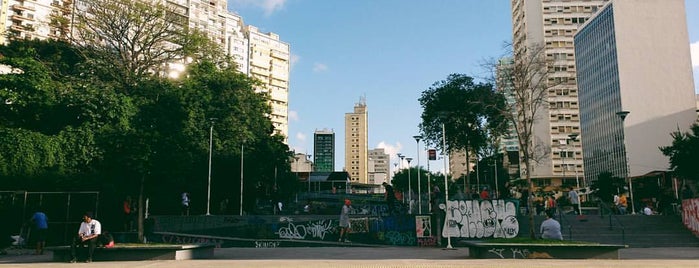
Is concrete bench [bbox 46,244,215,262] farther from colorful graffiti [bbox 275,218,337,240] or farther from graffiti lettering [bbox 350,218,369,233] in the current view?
graffiti lettering [bbox 350,218,369,233]

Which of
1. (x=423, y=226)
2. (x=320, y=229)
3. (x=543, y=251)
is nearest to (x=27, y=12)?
(x=320, y=229)

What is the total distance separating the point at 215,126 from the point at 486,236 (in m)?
19.7

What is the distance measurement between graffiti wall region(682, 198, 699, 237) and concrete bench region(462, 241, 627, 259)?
33.8 ft

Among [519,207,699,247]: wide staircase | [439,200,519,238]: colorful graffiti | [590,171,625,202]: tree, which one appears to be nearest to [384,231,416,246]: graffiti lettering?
[439,200,519,238]: colorful graffiti

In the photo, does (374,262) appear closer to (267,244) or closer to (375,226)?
(375,226)

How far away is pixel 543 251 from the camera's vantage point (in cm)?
1362

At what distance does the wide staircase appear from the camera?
67.1ft

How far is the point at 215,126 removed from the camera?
108 feet

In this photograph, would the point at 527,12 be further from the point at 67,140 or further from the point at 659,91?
the point at 67,140

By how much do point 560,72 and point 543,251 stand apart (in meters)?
94.1

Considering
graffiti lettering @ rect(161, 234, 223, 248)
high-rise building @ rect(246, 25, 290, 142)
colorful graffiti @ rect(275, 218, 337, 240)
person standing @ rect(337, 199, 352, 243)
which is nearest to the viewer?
person standing @ rect(337, 199, 352, 243)

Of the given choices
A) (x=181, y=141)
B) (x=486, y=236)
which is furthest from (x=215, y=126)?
(x=486, y=236)

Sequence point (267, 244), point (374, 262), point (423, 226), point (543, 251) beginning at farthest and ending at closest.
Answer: point (267, 244) → point (423, 226) → point (543, 251) → point (374, 262)

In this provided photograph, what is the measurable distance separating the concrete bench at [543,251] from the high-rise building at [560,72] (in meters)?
88.1
